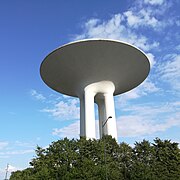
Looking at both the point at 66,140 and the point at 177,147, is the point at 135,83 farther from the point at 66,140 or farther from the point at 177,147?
the point at 66,140

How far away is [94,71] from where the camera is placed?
2666 cm

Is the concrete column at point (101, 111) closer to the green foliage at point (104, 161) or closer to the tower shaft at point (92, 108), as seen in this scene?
the tower shaft at point (92, 108)

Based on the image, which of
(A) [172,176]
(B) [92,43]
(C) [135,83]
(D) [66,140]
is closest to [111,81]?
(C) [135,83]

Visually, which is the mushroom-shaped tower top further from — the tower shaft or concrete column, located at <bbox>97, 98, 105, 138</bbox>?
concrete column, located at <bbox>97, 98, 105, 138</bbox>

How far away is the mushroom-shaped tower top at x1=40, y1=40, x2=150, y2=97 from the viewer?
78.0 feet

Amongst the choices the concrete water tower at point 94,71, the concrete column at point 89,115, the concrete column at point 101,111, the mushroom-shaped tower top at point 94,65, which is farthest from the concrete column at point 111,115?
the concrete column at point 101,111

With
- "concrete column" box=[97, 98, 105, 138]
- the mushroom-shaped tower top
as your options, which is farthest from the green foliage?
the mushroom-shaped tower top

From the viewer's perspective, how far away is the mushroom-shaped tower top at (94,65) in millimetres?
23781

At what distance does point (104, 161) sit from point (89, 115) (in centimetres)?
628

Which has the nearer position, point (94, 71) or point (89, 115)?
point (94, 71)

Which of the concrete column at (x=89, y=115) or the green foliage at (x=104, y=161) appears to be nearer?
the green foliage at (x=104, y=161)

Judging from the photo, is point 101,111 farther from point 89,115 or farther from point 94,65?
point 94,65

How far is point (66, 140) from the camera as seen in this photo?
2352 cm

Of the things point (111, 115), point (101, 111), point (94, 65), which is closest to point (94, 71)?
point (94, 65)
